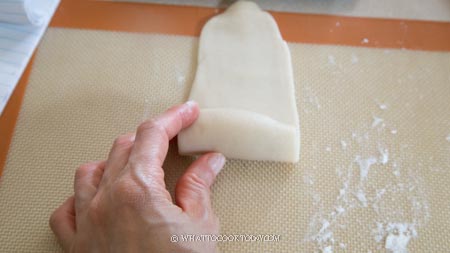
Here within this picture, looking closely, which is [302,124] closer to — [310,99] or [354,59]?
[310,99]

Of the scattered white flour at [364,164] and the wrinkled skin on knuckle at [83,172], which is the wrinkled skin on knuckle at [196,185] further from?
the scattered white flour at [364,164]

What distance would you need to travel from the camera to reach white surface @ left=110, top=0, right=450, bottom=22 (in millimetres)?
1036

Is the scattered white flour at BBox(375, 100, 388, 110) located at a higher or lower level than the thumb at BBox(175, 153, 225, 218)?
higher

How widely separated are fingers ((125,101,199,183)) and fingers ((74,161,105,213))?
0.31 feet

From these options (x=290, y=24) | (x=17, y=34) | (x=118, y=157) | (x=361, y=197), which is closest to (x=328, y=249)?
(x=361, y=197)

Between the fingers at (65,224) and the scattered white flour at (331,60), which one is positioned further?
the scattered white flour at (331,60)

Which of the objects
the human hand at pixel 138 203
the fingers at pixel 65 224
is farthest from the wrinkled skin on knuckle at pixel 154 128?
the fingers at pixel 65 224

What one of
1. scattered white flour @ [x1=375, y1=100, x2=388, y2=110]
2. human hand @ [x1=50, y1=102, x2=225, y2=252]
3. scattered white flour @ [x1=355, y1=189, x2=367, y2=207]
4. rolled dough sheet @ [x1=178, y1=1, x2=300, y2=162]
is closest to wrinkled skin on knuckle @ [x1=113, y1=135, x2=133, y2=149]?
human hand @ [x1=50, y1=102, x2=225, y2=252]

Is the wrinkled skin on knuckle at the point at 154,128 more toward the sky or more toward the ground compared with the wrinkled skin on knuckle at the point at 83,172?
more toward the sky

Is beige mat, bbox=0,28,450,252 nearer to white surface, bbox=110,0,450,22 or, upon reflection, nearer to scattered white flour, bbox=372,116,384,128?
scattered white flour, bbox=372,116,384,128

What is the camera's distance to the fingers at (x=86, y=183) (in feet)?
2.12

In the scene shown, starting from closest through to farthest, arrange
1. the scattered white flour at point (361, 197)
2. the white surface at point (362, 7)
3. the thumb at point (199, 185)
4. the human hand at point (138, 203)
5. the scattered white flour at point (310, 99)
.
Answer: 1. the human hand at point (138, 203)
2. the thumb at point (199, 185)
3. the scattered white flour at point (361, 197)
4. the scattered white flour at point (310, 99)
5. the white surface at point (362, 7)

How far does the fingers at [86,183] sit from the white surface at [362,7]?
1.84ft

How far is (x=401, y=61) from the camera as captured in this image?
97 cm
